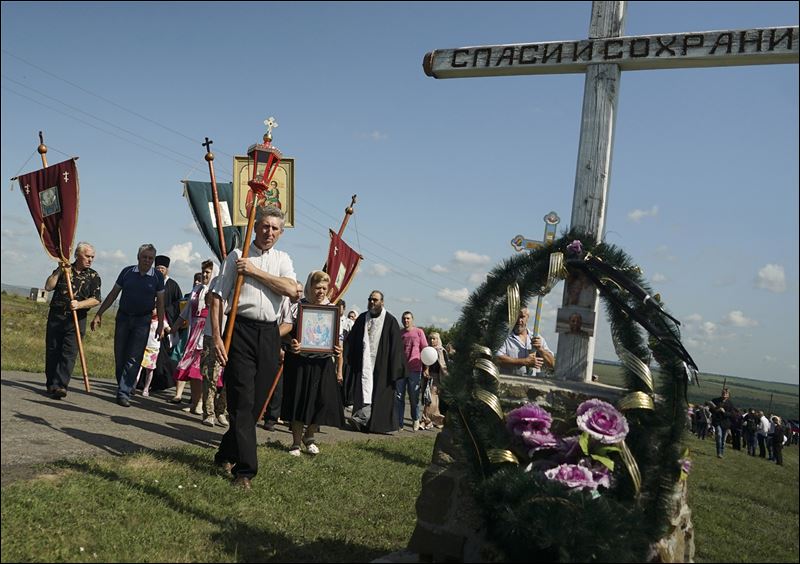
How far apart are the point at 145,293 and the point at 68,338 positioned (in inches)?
41.1

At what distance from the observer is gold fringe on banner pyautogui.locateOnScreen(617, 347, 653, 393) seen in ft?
12.3

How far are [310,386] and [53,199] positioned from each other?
310 cm

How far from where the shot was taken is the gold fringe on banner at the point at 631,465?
354 centimetres

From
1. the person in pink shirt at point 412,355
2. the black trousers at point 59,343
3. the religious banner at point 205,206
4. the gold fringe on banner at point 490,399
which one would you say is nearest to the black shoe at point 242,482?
the gold fringe on banner at point 490,399

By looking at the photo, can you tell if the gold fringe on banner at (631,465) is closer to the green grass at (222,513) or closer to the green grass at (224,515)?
the green grass at (222,513)

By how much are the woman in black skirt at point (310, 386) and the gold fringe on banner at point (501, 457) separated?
3451 mm

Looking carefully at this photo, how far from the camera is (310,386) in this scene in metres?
7.15

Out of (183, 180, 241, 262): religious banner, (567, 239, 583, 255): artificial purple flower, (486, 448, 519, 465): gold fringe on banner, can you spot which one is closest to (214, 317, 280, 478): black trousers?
(486, 448, 519, 465): gold fringe on banner

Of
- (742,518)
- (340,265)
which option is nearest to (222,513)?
(340,265)

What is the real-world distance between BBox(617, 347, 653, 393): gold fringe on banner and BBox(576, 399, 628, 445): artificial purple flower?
0.23 metres

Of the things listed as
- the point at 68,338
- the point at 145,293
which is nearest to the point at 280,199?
the point at 145,293

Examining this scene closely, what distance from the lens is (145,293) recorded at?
841cm

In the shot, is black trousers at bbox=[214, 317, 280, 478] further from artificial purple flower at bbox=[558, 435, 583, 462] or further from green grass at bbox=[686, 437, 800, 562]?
green grass at bbox=[686, 437, 800, 562]

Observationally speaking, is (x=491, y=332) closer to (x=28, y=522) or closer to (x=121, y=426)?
(x=28, y=522)
